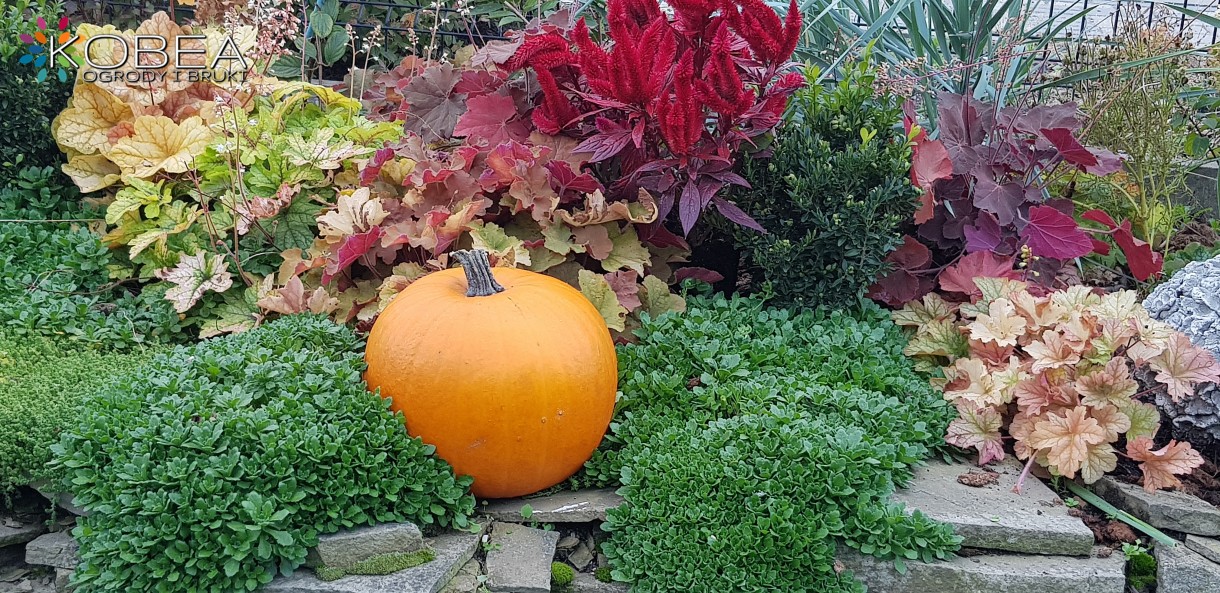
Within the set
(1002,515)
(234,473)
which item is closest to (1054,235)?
(1002,515)

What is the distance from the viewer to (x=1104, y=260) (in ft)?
11.9

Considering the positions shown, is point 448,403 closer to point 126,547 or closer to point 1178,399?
point 126,547

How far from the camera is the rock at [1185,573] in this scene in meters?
2.10

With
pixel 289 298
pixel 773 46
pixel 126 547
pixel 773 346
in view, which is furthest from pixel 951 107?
pixel 126 547

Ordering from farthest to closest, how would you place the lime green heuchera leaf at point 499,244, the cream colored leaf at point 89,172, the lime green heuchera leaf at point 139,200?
the cream colored leaf at point 89,172, the lime green heuchera leaf at point 139,200, the lime green heuchera leaf at point 499,244

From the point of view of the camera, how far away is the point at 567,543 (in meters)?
2.27

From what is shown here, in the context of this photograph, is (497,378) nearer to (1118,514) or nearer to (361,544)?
(361,544)

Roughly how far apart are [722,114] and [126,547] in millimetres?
1932

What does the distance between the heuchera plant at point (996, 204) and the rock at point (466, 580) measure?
1.67 m

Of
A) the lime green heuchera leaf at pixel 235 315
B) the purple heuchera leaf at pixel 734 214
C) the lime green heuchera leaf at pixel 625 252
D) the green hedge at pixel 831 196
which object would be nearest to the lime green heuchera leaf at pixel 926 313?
the green hedge at pixel 831 196

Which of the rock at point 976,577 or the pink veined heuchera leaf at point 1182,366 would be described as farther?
the pink veined heuchera leaf at point 1182,366

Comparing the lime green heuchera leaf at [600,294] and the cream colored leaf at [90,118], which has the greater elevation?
the cream colored leaf at [90,118]

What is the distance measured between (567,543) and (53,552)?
4.43 feet

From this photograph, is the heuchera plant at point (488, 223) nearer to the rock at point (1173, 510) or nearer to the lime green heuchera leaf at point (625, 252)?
the lime green heuchera leaf at point (625, 252)
